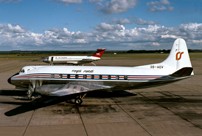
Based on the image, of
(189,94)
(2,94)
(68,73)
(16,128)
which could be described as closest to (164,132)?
(16,128)

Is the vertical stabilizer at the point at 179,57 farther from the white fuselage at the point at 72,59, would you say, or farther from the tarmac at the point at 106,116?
the white fuselage at the point at 72,59

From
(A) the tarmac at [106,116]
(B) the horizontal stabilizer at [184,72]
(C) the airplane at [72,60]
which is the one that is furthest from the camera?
(C) the airplane at [72,60]

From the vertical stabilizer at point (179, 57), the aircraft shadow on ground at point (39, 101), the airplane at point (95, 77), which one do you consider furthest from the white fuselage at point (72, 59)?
the vertical stabilizer at point (179, 57)

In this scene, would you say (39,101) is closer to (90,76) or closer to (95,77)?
(90,76)

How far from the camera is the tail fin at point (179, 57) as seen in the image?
27.3 m

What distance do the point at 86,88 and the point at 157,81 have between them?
7.15 meters

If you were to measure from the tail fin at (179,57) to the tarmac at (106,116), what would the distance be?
136 inches

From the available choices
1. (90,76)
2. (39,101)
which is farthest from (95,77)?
(39,101)

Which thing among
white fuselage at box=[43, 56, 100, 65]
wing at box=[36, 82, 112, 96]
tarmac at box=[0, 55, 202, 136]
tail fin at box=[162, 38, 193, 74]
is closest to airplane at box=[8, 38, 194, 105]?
wing at box=[36, 82, 112, 96]

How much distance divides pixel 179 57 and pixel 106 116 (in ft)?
37.9

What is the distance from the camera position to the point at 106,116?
20.0m

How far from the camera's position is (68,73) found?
26.3 m

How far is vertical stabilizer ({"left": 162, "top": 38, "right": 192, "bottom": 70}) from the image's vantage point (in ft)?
89.7

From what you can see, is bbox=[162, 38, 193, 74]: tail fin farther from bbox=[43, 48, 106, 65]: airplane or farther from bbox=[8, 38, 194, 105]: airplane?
bbox=[43, 48, 106, 65]: airplane
